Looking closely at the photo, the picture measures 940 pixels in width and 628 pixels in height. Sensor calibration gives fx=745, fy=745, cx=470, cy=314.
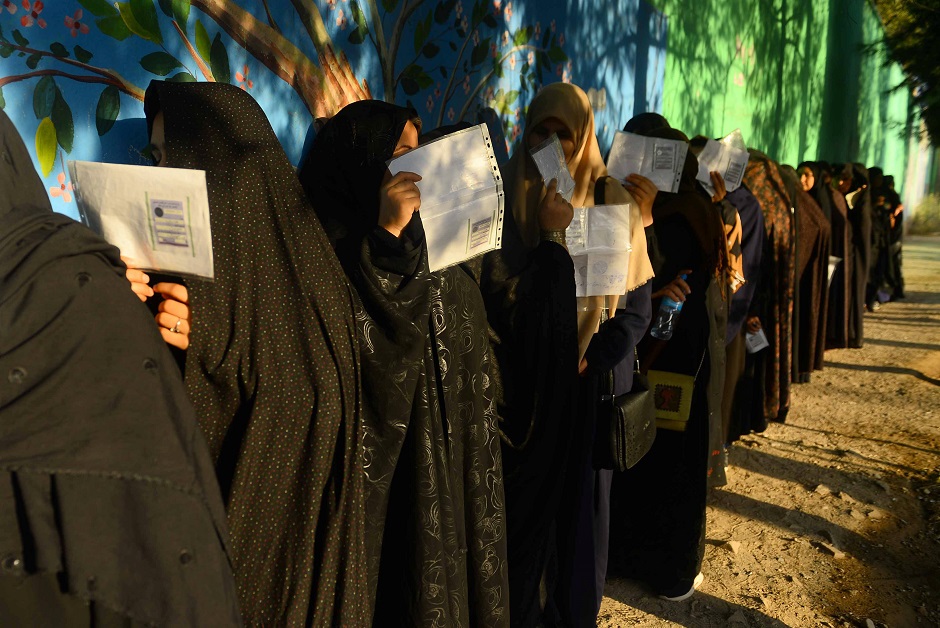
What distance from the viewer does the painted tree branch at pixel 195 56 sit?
1668 millimetres

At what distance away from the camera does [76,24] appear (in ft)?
4.78

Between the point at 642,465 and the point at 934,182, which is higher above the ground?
the point at 934,182

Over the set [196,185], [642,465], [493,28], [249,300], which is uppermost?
[493,28]

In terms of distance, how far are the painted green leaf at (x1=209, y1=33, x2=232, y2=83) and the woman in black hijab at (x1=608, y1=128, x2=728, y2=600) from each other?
5.77 feet

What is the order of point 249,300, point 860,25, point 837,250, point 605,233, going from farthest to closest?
point 860,25, point 837,250, point 605,233, point 249,300

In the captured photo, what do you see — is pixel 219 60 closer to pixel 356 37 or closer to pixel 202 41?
pixel 202 41

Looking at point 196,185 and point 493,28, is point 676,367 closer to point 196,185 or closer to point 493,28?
point 493,28

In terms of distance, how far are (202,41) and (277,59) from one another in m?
0.25

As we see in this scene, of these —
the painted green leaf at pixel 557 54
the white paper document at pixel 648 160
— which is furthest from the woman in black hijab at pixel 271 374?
the painted green leaf at pixel 557 54

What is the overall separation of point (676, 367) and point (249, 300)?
215 cm

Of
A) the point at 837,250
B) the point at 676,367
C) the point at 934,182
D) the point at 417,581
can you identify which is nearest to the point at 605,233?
the point at 676,367

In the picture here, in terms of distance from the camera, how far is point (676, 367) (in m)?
3.15

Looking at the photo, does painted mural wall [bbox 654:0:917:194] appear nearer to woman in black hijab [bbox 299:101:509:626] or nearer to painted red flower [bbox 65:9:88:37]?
woman in black hijab [bbox 299:101:509:626]

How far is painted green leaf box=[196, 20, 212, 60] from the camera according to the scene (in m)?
1.72
